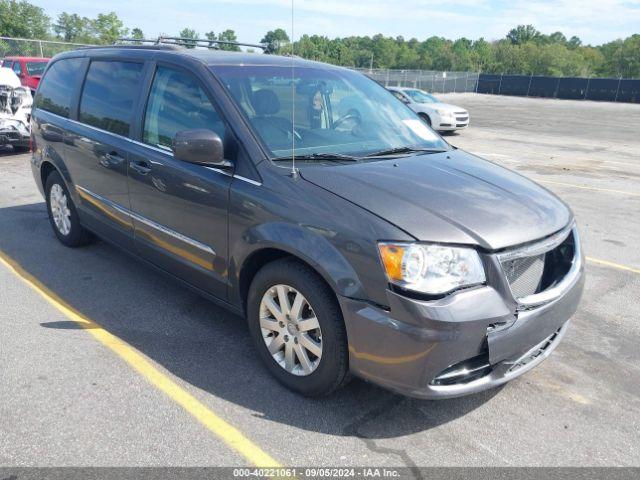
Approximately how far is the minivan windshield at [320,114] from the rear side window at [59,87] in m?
2.22

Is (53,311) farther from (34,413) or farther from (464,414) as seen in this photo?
(464,414)

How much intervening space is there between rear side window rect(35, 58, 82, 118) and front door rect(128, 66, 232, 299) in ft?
5.19

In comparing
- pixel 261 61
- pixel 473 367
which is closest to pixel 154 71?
pixel 261 61

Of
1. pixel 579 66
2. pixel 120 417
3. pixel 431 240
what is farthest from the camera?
pixel 579 66

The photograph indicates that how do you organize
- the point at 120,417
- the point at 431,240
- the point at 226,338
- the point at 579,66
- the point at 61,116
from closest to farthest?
the point at 431,240 < the point at 120,417 < the point at 226,338 < the point at 61,116 < the point at 579,66

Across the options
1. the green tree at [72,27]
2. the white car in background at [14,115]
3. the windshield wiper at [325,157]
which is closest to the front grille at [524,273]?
the windshield wiper at [325,157]

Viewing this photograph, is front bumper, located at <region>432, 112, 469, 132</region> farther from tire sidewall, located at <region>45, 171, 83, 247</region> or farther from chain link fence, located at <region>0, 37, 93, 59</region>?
chain link fence, located at <region>0, 37, 93, 59</region>

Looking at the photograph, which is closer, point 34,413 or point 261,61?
point 34,413

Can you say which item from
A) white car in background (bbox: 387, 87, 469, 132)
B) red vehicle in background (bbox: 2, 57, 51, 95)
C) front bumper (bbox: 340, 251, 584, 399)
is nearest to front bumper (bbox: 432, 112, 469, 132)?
white car in background (bbox: 387, 87, 469, 132)

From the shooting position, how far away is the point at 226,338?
Result: 3.72 meters

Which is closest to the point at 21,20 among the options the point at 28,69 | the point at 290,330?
the point at 28,69

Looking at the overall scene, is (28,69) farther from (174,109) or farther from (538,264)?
(538,264)

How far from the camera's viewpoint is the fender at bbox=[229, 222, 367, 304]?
2.61 m

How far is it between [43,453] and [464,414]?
2.15 m
